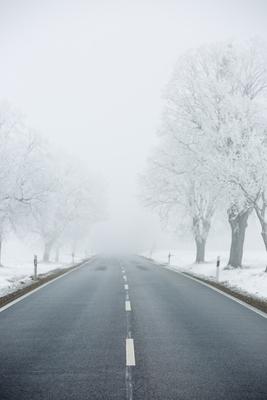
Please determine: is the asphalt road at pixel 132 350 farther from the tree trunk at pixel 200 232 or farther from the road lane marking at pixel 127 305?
the tree trunk at pixel 200 232

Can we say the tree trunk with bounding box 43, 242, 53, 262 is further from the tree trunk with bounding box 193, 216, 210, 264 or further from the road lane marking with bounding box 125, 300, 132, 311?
the road lane marking with bounding box 125, 300, 132, 311

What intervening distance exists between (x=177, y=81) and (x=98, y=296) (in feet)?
51.4

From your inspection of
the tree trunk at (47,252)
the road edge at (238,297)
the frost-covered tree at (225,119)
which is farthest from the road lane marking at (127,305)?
the tree trunk at (47,252)

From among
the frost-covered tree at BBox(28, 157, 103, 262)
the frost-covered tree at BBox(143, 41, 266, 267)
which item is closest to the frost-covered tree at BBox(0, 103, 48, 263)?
the frost-covered tree at BBox(28, 157, 103, 262)

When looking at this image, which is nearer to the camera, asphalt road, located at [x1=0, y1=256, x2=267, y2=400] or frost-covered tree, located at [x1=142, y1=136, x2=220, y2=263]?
asphalt road, located at [x1=0, y1=256, x2=267, y2=400]

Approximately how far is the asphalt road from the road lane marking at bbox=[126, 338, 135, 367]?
0.6 inches

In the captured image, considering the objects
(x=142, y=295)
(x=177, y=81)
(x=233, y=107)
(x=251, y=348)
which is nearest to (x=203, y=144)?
(x=233, y=107)

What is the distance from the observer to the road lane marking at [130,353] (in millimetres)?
6691

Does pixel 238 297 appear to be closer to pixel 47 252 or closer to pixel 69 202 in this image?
pixel 47 252

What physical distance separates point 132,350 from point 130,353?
8.2 inches

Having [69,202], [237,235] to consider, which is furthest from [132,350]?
[69,202]

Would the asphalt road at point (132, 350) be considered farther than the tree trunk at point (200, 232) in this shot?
No

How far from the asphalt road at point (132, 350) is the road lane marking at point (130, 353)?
0.05 feet

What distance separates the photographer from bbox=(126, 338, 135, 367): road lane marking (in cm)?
669
